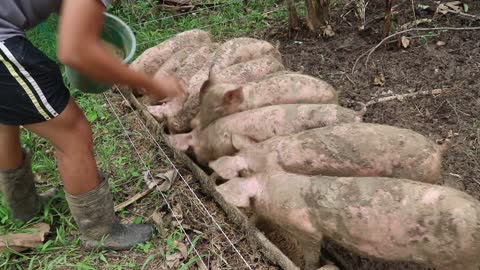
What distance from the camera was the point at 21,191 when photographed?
109 inches

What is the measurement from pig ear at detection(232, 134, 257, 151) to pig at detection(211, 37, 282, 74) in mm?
662

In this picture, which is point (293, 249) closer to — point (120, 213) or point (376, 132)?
point (376, 132)

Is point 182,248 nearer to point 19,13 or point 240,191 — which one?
point 240,191

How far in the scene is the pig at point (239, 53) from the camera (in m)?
3.40

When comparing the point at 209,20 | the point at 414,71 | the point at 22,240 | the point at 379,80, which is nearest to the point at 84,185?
the point at 22,240

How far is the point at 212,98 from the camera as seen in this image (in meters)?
3.03

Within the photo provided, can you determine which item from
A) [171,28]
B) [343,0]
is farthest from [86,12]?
[343,0]

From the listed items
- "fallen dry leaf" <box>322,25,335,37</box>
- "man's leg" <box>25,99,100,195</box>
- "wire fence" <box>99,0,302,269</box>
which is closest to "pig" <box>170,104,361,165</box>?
"man's leg" <box>25,99,100,195</box>

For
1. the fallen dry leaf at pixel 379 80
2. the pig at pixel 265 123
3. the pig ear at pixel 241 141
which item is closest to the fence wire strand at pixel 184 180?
the pig at pixel 265 123

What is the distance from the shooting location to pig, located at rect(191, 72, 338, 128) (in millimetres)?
2990

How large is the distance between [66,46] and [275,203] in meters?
1.13

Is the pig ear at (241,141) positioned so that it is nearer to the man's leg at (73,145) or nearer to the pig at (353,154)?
the pig at (353,154)

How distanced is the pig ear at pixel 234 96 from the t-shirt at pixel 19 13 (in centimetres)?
112

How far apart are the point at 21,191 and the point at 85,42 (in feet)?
4.52
